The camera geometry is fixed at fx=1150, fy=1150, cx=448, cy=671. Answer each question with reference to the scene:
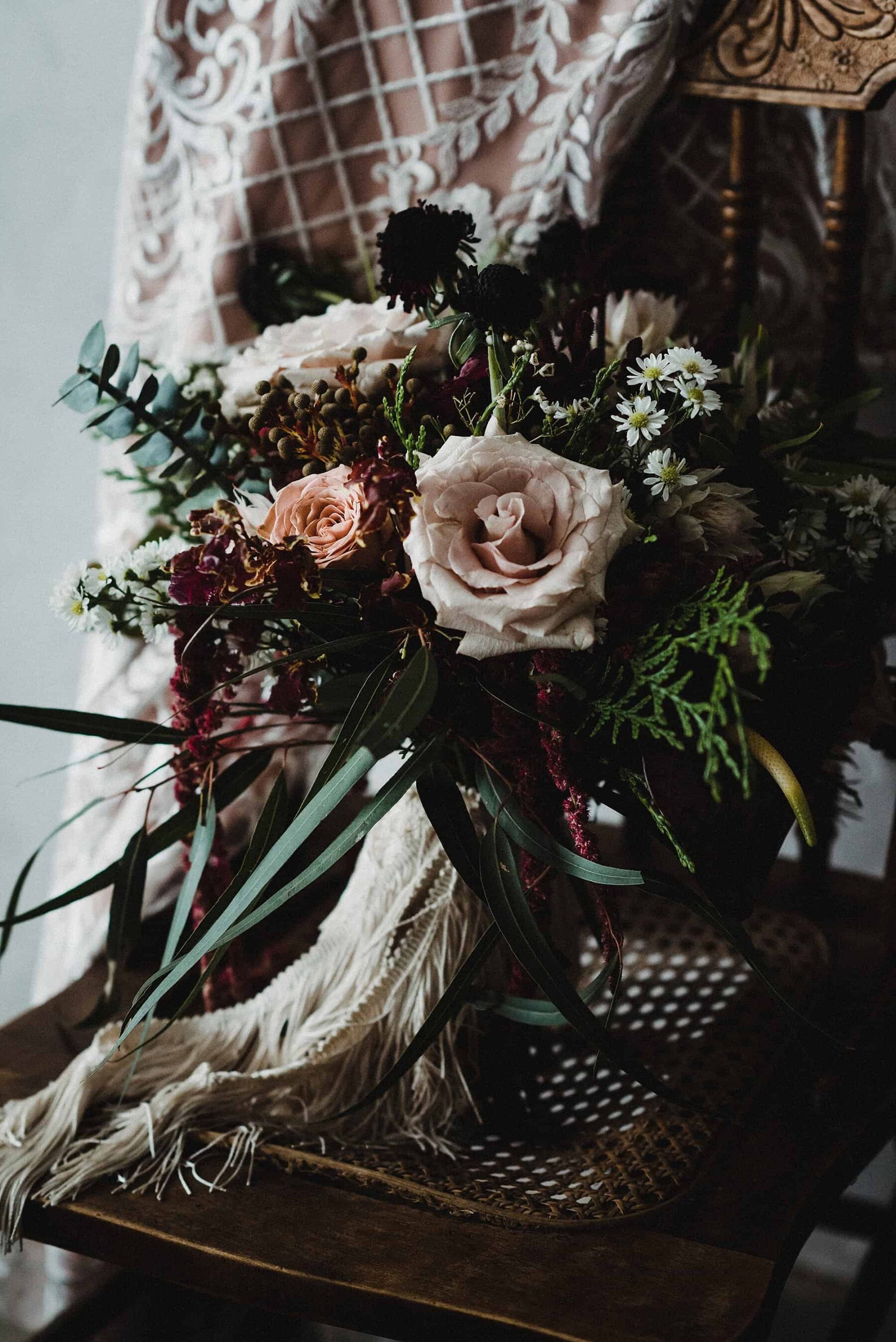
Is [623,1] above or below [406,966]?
above

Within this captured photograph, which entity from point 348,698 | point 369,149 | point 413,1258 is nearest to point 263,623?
point 348,698

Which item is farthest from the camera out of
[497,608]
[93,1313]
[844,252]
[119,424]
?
[93,1313]

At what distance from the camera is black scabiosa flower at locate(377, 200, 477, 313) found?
56 cm

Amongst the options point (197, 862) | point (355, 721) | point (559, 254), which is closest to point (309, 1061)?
point (197, 862)

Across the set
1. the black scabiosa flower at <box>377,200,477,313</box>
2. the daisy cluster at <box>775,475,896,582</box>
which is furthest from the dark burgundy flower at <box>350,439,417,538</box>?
the daisy cluster at <box>775,475,896,582</box>

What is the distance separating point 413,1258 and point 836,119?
2.73 ft

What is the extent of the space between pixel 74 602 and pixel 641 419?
0.30 metres

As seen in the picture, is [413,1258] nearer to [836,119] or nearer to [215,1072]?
[215,1072]

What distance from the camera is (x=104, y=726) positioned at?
595mm

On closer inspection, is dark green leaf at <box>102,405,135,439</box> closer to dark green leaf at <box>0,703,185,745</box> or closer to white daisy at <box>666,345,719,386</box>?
dark green leaf at <box>0,703,185,745</box>

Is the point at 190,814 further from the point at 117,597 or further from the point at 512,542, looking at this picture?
the point at 512,542

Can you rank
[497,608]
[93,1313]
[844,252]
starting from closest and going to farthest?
[497,608] < [844,252] < [93,1313]

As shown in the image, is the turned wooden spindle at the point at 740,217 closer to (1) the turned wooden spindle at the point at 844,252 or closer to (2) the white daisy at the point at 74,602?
(1) the turned wooden spindle at the point at 844,252

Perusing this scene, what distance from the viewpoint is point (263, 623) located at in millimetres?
593
